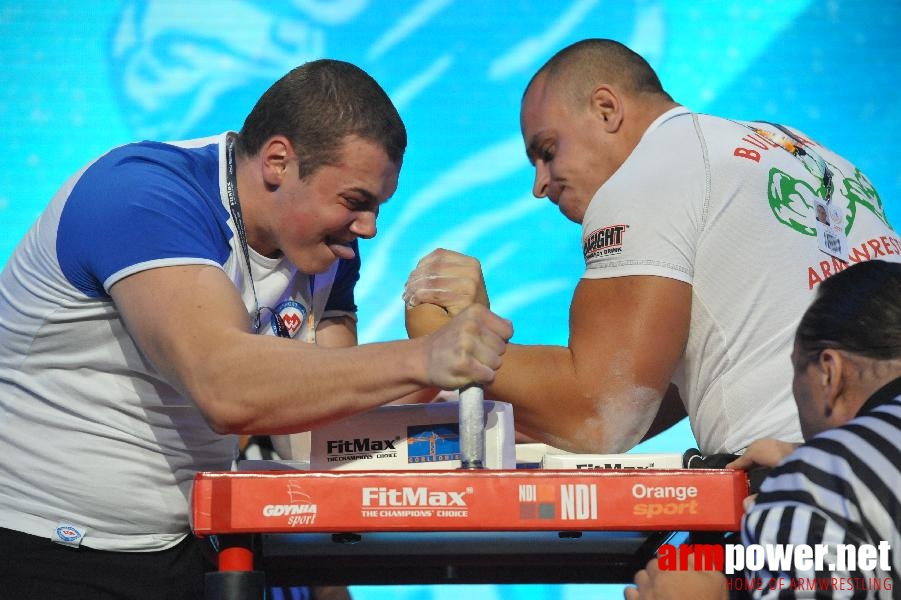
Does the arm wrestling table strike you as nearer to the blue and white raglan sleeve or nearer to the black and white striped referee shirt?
the black and white striped referee shirt

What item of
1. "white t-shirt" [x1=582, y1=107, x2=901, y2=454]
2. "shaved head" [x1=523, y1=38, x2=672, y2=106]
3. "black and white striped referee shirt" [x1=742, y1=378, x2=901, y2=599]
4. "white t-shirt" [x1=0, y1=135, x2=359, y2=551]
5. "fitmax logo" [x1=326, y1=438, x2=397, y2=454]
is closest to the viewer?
"black and white striped referee shirt" [x1=742, y1=378, x2=901, y2=599]

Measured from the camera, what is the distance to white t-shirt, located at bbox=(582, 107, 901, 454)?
1663mm

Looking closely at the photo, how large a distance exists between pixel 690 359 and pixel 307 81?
802mm

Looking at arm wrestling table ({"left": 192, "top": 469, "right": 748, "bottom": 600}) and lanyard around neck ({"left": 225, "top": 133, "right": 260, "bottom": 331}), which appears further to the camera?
lanyard around neck ({"left": 225, "top": 133, "right": 260, "bottom": 331})

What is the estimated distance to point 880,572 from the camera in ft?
3.75

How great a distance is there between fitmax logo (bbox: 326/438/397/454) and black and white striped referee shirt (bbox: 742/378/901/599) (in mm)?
493

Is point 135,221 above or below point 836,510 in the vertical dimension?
above

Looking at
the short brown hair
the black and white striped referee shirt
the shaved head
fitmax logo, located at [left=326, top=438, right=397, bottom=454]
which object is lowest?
the black and white striped referee shirt

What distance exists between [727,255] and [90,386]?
104cm

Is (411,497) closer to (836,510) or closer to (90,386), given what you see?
(836,510)

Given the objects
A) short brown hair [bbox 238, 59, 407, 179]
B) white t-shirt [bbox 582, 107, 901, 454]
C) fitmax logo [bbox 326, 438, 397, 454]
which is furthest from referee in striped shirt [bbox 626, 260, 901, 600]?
short brown hair [bbox 238, 59, 407, 179]

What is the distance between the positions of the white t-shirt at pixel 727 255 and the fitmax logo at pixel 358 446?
1.69 feet

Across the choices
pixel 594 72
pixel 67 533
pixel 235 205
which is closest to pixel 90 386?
pixel 67 533

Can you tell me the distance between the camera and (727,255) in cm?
171
